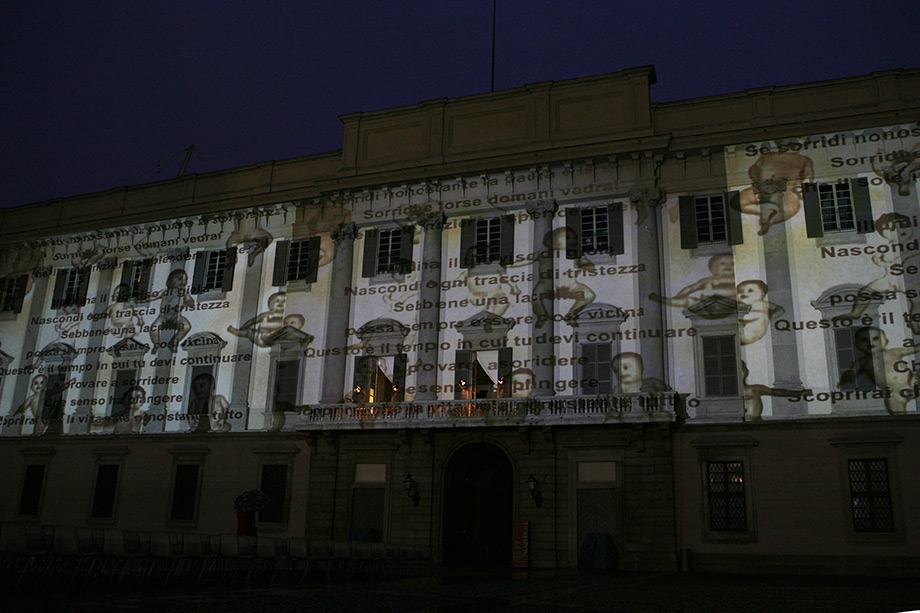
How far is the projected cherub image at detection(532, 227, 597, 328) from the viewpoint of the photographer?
26.6m

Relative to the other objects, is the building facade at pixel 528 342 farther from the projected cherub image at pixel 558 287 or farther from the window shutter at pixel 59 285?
the window shutter at pixel 59 285

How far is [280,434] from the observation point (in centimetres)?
2878

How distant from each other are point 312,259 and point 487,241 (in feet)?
22.0

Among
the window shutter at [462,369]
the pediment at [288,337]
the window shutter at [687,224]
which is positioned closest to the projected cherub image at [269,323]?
the pediment at [288,337]

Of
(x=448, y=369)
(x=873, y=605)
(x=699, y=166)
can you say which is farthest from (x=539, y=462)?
(x=873, y=605)

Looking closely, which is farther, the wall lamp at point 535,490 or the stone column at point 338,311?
the stone column at point 338,311

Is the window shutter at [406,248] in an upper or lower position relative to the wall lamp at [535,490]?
upper

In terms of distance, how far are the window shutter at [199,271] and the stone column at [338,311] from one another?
5.68 meters

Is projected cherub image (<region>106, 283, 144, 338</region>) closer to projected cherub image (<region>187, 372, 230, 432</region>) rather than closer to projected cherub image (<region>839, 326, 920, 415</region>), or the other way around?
Answer: projected cherub image (<region>187, 372, 230, 432</region>)

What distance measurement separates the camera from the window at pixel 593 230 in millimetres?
26938

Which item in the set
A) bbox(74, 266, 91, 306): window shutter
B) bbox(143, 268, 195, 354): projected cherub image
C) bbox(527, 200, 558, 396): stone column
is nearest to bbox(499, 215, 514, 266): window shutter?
bbox(527, 200, 558, 396): stone column

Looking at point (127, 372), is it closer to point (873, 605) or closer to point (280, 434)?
point (280, 434)

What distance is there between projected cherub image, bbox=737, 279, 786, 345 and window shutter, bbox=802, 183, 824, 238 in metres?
2.16

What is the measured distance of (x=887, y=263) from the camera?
24031 mm
